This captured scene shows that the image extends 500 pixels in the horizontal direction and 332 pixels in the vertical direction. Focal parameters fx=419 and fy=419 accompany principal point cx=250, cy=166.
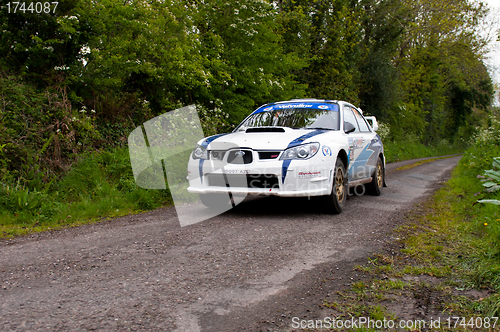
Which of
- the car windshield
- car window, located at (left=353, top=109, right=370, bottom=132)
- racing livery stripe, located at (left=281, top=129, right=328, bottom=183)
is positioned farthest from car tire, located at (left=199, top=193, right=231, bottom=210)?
car window, located at (left=353, top=109, right=370, bottom=132)

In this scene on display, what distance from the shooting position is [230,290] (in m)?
3.18

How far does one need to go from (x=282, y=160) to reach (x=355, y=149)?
220 centimetres

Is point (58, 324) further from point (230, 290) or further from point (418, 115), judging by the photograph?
point (418, 115)

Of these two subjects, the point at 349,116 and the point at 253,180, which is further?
the point at 349,116

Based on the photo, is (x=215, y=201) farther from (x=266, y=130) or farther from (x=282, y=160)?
(x=282, y=160)

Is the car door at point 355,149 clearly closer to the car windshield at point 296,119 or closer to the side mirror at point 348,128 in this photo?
the side mirror at point 348,128

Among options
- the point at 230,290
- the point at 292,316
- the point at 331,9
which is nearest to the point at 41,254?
the point at 230,290

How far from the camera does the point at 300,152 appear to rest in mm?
5859

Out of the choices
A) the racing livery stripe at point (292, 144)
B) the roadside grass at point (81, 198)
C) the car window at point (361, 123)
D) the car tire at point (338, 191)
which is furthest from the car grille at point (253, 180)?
the car window at point (361, 123)

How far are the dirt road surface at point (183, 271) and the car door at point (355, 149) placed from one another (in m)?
1.40

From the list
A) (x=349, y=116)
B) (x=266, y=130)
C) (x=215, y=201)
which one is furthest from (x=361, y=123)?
(x=215, y=201)

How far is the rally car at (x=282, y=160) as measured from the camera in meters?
5.79

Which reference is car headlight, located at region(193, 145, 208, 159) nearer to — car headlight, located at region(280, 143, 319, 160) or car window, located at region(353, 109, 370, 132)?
car headlight, located at region(280, 143, 319, 160)

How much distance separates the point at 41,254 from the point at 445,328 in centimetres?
369
